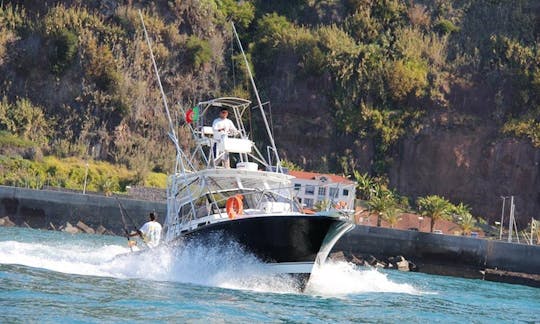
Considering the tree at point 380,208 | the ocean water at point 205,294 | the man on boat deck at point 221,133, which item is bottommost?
the ocean water at point 205,294

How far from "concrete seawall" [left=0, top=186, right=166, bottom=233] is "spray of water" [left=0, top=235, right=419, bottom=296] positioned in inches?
978

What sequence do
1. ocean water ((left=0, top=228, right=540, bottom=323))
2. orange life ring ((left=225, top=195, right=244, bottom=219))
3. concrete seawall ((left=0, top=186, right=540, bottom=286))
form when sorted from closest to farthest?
1. ocean water ((left=0, top=228, right=540, bottom=323))
2. orange life ring ((left=225, top=195, right=244, bottom=219))
3. concrete seawall ((left=0, top=186, right=540, bottom=286))

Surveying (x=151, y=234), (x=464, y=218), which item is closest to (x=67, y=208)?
(x=464, y=218)

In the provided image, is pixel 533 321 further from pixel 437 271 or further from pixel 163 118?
pixel 163 118

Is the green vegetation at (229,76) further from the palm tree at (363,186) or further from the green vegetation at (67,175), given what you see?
the green vegetation at (67,175)

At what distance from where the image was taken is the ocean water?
17.5 meters

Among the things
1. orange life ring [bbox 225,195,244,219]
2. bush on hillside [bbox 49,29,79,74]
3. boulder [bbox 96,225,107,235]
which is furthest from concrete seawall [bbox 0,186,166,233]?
orange life ring [bbox 225,195,244,219]

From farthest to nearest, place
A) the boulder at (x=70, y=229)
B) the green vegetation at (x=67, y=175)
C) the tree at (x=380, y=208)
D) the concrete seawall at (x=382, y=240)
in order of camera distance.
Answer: the green vegetation at (x=67, y=175), the tree at (x=380, y=208), the boulder at (x=70, y=229), the concrete seawall at (x=382, y=240)

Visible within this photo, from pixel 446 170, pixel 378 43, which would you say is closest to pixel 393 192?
pixel 446 170

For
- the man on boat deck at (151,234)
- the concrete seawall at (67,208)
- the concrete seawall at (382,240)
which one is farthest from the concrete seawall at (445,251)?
the man on boat deck at (151,234)

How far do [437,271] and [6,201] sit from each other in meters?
24.1

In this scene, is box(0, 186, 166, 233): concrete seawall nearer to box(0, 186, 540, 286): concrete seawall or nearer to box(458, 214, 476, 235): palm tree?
box(0, 186, 540, 286): concrete seawall

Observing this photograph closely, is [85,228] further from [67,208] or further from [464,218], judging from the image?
[464,218]

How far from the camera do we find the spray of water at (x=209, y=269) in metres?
22.7
